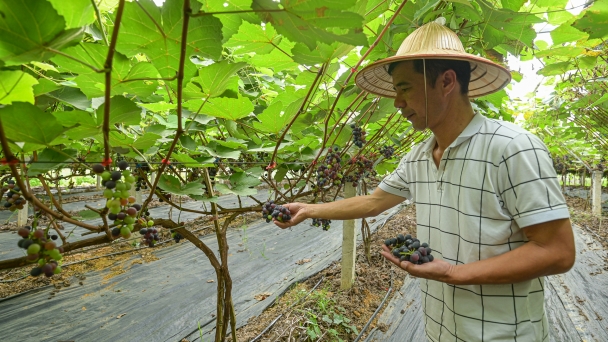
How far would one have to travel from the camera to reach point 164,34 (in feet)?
2.17

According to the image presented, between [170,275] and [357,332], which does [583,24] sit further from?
[170,275]

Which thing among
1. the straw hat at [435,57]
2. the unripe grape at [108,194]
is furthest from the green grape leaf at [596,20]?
the unripe grape at [108,194]

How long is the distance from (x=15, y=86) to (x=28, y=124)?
8 cm

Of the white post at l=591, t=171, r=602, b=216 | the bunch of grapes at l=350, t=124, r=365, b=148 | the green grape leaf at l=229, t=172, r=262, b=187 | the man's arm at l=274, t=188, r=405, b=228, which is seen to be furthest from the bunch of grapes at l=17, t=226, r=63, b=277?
the white post at l=591, t=171, r=602, b=216

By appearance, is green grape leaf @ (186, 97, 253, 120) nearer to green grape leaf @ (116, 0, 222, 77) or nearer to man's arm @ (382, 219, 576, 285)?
green grape leaf @ (116, 0, 222, 77)

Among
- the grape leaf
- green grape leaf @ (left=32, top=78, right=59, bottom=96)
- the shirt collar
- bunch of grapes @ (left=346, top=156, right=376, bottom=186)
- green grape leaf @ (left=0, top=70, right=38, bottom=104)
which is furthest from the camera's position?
bunch of grapes @ (left=346, top=156, right=376, bottom=186)

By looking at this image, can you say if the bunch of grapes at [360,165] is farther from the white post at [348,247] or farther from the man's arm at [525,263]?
the man's arm at [525,263]

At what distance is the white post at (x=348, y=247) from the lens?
3.90m

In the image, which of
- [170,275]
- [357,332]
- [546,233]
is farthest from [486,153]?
[170,275]

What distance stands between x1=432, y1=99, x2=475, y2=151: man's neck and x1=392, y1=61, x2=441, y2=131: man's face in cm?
6

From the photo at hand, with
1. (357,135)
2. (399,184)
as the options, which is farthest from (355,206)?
(357,135)

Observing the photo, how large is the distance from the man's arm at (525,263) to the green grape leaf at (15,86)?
1183mm

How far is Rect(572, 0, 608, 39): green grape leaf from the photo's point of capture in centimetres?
108

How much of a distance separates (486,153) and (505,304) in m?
0.60
